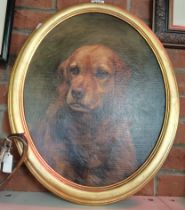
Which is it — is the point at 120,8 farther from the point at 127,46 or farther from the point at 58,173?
the point at 58,173

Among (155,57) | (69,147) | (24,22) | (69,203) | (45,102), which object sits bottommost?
(69,203)

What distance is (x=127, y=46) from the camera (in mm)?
723

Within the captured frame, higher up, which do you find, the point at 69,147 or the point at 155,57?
the point at 155,57

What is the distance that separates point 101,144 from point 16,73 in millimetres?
283

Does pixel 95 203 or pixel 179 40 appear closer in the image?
pixel 95 203

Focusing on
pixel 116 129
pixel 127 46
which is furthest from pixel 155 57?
pixel 116 129

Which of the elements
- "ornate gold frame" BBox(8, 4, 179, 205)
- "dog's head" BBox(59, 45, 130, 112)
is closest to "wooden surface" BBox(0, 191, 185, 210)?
"ornate gold frame" BBox(8, 4, 179, 205)

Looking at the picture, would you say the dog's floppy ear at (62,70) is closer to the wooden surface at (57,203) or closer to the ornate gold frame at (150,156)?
the ornate gold frame at (150,156)

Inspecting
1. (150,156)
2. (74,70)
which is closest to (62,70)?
(74,70)

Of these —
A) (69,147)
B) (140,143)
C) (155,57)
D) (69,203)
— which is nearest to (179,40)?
(155,57)

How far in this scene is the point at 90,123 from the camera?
68 cm

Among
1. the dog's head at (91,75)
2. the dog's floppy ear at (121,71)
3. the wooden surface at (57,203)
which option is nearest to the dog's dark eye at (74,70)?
the dog's head at (91,75)

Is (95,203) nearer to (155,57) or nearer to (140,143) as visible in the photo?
(140,143)

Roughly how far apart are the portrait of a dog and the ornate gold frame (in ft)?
0.07
